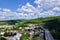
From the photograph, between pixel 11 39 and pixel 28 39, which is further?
pixel 11 39

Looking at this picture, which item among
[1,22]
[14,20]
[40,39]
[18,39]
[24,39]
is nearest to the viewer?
[40,39]

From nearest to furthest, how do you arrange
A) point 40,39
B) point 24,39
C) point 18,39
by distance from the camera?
point 40,39, point 24,39, point 18,39

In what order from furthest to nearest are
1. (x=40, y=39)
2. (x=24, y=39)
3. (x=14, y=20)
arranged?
(x=14, y=20) < (x=24, y=39) < (x=40, y=39)

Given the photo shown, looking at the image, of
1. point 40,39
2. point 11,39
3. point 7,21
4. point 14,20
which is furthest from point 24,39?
point 7,21

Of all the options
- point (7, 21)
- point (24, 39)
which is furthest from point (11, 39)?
point (7, 21)

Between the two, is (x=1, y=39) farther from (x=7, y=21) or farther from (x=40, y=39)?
(x=7, y=21)

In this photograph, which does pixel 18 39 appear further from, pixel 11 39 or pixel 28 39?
pixel 28 39

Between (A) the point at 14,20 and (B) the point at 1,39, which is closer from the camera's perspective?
(B) the point at 1,39

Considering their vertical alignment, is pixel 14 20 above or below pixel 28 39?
above

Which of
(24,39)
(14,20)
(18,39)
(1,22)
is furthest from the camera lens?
(1,22)
